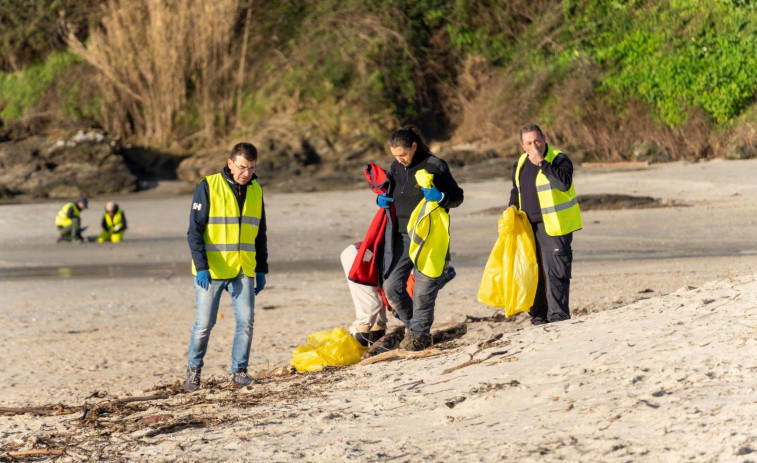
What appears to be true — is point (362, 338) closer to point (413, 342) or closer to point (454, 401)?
point (413, 342)

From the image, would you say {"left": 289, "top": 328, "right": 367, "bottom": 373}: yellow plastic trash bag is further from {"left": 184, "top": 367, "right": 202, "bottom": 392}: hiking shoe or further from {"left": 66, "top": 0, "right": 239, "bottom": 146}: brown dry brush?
{"left": 66, "top": 0, "right": 239, "bottom": 146}: brown dry brush

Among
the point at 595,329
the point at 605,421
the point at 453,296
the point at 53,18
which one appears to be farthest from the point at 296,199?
the point at 605,421

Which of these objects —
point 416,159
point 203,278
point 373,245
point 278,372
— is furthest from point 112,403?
point 416,159

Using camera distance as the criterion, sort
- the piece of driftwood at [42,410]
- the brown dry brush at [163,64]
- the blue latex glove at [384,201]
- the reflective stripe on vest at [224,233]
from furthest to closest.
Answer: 1. the brown dry brush at [163,64]
2. the blue latex glove at [384,201]
3. the reflective stripe on vest at [224,233]
4. the piece of driftwood at [42,410]

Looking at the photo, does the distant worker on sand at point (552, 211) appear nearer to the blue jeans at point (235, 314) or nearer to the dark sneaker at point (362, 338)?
the dark sneaker at point (362, 338)

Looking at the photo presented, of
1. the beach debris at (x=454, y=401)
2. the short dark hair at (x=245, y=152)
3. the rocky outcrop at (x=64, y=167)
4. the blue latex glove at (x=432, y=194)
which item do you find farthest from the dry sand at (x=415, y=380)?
the rocky outcrop at (x=64, y=167)

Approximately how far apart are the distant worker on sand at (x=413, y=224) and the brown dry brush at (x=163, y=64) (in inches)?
818

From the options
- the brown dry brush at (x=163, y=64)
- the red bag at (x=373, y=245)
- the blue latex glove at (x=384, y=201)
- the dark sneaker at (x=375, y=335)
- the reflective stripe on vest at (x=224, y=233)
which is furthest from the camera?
the brown dry brush at (x=163, y=64)

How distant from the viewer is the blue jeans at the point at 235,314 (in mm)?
6727

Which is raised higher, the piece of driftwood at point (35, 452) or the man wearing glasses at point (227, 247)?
the man wearing glasses at point (227, 247)

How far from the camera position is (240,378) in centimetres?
673

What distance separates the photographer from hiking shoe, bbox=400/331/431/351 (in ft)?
22.8

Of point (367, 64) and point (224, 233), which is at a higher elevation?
point (367, 64)

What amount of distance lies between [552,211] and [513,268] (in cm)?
47
